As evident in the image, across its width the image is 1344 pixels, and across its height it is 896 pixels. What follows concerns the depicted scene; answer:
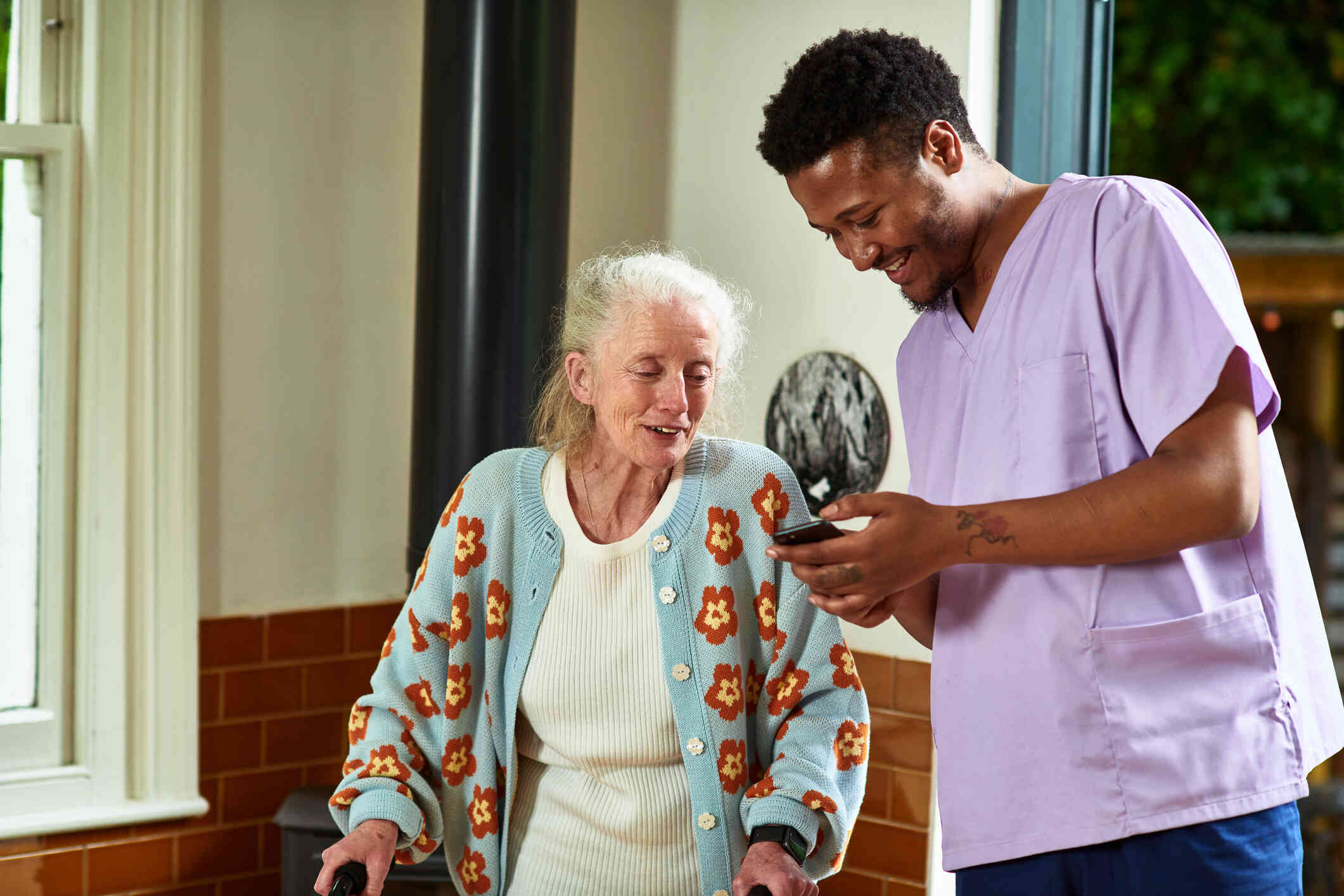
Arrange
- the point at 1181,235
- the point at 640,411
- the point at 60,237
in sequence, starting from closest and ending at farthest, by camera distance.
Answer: the point at 1181,235, the point at 640,411, the point at 60,237

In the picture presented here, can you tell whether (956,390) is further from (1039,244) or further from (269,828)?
(269,828)

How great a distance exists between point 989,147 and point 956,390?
45.6 inches

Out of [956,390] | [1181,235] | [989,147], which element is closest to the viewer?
[1181,235]

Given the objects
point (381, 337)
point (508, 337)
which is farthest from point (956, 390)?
point (381, 337)

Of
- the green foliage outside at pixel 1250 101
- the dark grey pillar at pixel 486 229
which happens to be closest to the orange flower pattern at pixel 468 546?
the dark grey pillar at pixel 486 229

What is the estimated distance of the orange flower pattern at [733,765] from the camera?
1673mm

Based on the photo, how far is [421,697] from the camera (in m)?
1.77

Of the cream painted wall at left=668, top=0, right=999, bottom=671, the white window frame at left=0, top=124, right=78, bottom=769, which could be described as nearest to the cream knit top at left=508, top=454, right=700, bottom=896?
the cream painted wall at left=668, top=0, right=999, bottom=671

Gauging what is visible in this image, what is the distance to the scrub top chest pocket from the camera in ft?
4.02

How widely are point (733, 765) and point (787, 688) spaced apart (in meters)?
0.14

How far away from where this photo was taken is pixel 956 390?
1.42 meters

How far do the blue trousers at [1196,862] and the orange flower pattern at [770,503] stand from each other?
0.64m

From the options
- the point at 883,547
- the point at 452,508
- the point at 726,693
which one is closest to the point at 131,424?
the point at 452,508

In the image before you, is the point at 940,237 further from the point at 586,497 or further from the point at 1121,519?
the point at 586,497
